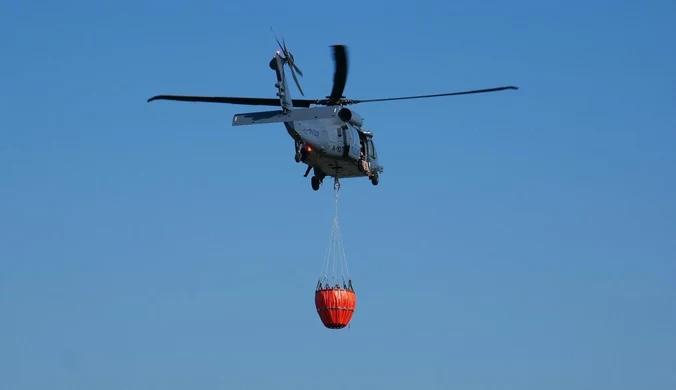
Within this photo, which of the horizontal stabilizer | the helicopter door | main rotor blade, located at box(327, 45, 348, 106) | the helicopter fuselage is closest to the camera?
the horizontal stabilizer

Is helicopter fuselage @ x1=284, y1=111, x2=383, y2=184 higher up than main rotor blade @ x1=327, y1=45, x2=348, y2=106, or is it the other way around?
main rotor blade @ x1=327, y1=45, x2=348, y2=106

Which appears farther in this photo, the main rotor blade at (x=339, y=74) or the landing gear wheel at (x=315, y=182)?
the landing gear wheel at (x=315, y=182)

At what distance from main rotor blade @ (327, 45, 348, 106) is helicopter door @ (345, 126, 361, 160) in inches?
50.1

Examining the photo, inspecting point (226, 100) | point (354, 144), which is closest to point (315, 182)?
point (354, 144)

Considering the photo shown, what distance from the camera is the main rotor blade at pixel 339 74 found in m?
48.9

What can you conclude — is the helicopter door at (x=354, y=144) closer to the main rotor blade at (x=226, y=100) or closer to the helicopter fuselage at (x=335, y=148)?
the helicopter fuselage at (x=335, y=148)

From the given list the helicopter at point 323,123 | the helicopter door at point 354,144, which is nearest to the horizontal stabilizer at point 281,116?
the helicopter at point 323,123

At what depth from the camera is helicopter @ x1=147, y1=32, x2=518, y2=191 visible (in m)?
48.2

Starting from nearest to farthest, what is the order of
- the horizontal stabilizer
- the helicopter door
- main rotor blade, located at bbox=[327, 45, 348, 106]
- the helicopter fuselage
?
the horizontal stabilizer → main rotor blade, located at bbox=[327, 45, 348, 106] → the helicopter fuselage → the helicopter door

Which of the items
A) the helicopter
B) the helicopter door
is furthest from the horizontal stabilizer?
the helicopter door

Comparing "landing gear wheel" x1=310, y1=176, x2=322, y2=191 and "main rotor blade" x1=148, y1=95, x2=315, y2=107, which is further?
"landing gear wheel" x1=310, y1=176, x2=322, y2=191

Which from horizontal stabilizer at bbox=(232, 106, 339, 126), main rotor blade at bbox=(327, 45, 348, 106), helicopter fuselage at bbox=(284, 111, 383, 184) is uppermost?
main rotor blade at bbox=(327, 45, 348, 106)

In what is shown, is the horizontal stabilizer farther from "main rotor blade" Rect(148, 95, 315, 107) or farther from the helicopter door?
the helicopter door

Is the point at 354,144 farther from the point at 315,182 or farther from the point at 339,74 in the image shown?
the point at 339,74
